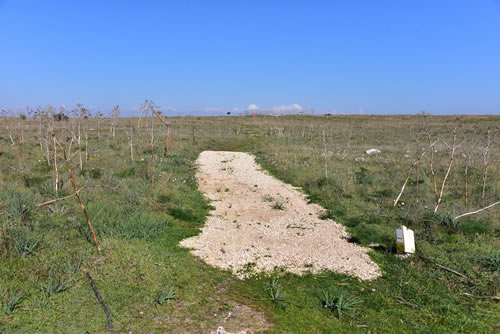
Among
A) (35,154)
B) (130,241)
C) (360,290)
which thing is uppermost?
(35,154)

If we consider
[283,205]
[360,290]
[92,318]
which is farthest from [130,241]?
[283,205]

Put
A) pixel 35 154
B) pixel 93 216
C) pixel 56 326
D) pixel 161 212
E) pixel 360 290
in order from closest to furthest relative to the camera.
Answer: pixel 56 326, pixel 360 290, pixel 93 216, pixel 161 212, pixel 35 154

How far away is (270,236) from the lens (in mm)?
7781

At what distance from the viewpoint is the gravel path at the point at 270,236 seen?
241 inches

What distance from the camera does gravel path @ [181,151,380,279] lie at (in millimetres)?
6113

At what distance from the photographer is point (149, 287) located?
475 centimetres

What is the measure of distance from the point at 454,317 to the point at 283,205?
6.47m

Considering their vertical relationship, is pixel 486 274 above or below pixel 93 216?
below

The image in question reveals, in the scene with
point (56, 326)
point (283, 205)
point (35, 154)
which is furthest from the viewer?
point (35, 154)

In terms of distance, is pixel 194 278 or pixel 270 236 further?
pixel 270 236

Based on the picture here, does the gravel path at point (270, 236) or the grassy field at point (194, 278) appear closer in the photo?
the grassy field at point (194, 278)

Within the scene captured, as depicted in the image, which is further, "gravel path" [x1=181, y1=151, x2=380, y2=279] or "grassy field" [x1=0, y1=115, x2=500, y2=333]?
"gravel path" [x1=181, y1=151, x2=380, y2=279]

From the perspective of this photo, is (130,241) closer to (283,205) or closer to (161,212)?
(161,212)

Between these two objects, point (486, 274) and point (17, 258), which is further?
point (486, 274)
